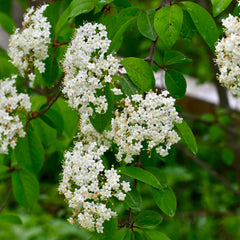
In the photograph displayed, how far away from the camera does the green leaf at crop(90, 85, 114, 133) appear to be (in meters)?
1.54

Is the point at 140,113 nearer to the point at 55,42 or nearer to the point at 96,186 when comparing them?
the point at 96,186

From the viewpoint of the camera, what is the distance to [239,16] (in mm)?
1607

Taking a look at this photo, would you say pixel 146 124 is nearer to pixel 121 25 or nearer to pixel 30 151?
pixel 121 25

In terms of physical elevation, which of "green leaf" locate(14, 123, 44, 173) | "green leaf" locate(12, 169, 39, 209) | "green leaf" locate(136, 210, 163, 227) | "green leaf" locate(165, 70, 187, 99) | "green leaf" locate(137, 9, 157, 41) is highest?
"green leaf" locate(137, 9, 157, 41)

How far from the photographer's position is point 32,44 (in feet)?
5.77

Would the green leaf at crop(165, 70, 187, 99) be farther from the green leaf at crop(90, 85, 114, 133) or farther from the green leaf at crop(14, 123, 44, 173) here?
the green leaf at crop(14, 123, 44, 173)

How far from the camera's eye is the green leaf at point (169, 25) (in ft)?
5.01

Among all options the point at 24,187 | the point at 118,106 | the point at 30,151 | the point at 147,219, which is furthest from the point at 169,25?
the point at 24,187

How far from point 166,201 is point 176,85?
1.54 feet

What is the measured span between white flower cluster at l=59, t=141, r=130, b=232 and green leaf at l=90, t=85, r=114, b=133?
70 mm

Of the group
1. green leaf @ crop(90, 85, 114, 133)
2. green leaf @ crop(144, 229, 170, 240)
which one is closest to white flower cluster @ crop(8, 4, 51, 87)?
green leaf @ crop(90, 85, 114, 133)

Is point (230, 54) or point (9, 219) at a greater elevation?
point (230, 54)

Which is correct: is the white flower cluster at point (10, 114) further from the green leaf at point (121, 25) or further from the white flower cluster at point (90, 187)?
the green leaf at point (121, 25)

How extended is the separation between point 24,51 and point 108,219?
0.84 m
